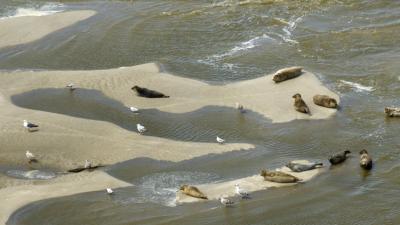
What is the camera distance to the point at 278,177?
1638 centimetres

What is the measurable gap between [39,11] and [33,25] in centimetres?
256

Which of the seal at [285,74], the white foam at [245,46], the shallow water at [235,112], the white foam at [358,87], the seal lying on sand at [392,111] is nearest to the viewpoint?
the shallow water at [235,112]

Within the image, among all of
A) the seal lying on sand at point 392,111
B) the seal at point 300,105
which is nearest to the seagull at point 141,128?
the seal at point 300,105

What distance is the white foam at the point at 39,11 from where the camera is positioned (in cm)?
3111

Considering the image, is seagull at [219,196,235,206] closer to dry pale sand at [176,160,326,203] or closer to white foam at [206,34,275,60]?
dry pale sand at [176,160,326,203]

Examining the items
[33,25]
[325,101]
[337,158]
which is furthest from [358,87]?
[33,25]

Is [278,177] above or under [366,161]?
under

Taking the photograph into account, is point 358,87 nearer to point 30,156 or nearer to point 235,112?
point 235,112

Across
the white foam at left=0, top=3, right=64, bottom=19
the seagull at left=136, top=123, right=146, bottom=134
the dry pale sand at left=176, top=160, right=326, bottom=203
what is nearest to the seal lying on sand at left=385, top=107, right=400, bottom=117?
the dry pale sand at left=176, top=160, right=326, bottom=203

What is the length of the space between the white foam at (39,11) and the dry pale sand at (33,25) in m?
0.71

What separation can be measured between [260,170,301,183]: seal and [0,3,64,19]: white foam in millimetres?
17962

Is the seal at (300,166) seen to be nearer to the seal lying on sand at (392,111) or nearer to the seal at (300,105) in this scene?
the seal at (300,105)

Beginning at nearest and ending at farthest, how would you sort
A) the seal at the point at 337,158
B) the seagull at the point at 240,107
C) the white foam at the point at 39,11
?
the seal at the point at 337,158, the seagull at the point at 240,107, the white foam at the point at 39,11

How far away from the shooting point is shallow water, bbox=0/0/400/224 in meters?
15.5
